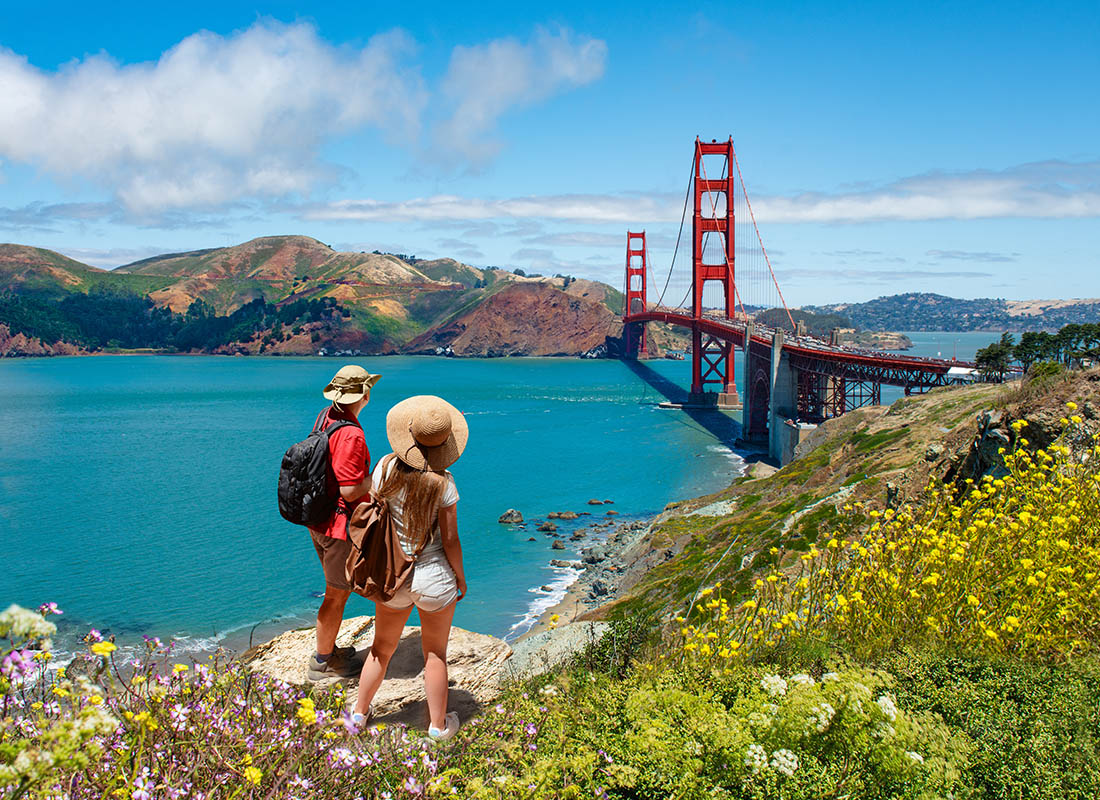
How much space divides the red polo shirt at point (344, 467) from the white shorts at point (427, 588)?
640 millimetres

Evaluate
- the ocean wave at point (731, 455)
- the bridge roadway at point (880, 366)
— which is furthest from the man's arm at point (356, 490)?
the ocean wave at point (731, 455)

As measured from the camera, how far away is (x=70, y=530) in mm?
31422

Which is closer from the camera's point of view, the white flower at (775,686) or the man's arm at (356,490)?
the white flower at (775,686)

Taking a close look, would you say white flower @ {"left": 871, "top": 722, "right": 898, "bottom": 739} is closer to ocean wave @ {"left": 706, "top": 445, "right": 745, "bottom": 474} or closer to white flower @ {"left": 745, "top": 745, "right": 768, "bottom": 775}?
white flower @ {"left": 745, "top": 745, "right": 768, "bottom": 775}

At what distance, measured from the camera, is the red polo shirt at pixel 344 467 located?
4938mm

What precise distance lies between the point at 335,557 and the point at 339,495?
0.44 metres

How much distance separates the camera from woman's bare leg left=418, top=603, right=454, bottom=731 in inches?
184

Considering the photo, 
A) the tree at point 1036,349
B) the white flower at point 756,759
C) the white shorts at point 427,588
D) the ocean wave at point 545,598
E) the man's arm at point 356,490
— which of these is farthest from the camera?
the tree at point 1036,349

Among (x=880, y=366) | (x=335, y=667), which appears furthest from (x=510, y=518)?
(x=335, y=667)

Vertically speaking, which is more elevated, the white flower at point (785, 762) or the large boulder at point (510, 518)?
the white flower at point (785, 762)

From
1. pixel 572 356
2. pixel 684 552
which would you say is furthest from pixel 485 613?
pixel 572 356

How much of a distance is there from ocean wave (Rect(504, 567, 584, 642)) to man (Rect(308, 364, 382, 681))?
15.4 metres

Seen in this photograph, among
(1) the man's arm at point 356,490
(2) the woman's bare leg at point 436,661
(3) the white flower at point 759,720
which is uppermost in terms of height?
(1) the man's arm at point 356,490

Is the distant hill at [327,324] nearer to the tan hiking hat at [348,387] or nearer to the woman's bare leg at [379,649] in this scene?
the tan hiking hat at [348,387]
